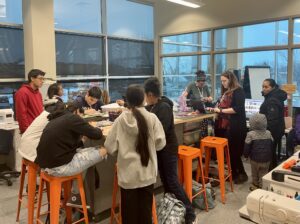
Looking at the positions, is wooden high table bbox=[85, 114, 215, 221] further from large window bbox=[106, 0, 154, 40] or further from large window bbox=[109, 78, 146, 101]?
large window bbox=[106, 0, 154, 40]

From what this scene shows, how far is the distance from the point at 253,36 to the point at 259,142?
8.87ft

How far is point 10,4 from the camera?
16.6 feet

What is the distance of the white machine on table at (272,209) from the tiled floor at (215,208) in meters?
1.50

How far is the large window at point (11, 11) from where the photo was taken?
4.94 m

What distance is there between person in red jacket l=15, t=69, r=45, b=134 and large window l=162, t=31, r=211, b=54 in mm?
3673

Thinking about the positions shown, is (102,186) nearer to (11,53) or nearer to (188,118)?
(188,118)

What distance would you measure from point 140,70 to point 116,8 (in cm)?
148

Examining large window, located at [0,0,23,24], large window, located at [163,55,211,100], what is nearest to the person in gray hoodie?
large window, located at [163,55,211,100]

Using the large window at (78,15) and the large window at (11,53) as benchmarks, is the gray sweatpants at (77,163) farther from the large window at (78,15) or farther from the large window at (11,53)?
the large window at (78,15)

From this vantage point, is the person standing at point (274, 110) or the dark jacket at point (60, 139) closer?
the dark jacket at point (60, 139)

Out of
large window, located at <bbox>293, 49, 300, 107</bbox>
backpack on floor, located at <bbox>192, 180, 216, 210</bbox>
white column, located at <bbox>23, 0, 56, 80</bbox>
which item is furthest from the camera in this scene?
large window, located at <bbox>293, 49, 300, 107</bbox>

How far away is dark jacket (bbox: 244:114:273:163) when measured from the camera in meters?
3.66

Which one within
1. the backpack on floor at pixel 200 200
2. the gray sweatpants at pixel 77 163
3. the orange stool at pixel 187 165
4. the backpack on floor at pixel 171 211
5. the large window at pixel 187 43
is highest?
the large window at pixel 187 43

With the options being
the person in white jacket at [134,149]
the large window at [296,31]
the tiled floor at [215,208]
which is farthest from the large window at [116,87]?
the person in white jacket at [134,149]
